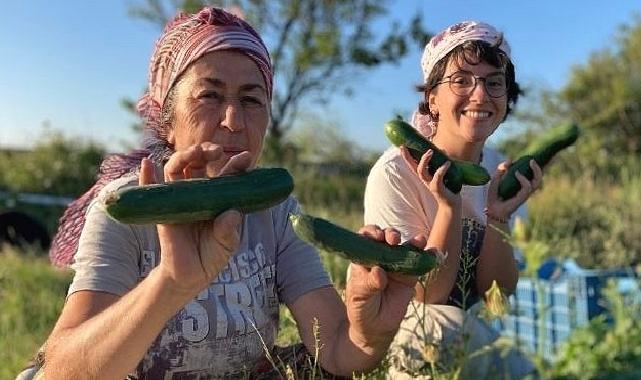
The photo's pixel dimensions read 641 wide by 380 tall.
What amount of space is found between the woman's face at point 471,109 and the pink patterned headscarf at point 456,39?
79mm

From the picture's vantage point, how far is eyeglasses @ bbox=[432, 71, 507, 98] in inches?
109

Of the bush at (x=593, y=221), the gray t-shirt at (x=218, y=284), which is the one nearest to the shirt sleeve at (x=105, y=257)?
the gray t-shirt at (x=218, y=284)

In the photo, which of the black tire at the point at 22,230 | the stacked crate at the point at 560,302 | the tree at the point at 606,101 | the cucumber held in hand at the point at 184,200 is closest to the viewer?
the cucumber held in hand at the point at 184,200

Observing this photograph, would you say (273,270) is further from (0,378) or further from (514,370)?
(0,378)

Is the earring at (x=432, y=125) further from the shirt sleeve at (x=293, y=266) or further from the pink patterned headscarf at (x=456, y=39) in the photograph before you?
the shirt sleeve at (x=293, y=266)

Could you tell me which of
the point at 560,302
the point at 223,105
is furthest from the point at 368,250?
the point at 560,302

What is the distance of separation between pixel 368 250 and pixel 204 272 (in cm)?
43

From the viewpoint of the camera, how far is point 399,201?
117 inches

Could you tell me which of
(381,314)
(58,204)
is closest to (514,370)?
(381,314)

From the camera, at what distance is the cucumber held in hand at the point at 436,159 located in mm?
2643

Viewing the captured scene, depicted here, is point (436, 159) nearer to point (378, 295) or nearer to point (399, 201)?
point (399, 201)

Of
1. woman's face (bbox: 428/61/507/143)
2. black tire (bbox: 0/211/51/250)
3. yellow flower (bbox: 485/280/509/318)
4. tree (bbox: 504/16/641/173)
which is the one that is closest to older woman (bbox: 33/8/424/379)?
yellow flower (bbox: 485/280/509/318)

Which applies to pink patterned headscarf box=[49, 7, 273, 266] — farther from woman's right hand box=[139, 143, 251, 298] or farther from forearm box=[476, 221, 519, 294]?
forearm box=[476, 221, 519, 294]

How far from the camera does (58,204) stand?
15.0 meters
